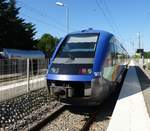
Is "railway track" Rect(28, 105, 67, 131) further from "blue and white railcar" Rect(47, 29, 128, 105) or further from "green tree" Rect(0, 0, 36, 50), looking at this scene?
"green tree" Rect(0, 0, 36, 50)

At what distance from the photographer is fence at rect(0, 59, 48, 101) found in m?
11.8

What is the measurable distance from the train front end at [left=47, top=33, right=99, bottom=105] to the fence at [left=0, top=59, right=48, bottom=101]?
6.66 feet

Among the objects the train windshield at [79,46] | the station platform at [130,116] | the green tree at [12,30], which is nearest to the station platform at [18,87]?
the train windshield at [79,46]

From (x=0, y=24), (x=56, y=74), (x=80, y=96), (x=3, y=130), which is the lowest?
(x=3, y=130)

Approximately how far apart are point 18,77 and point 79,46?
3195 mm

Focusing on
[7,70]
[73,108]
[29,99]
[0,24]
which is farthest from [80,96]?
[0,24]

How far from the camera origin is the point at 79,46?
11.3 m

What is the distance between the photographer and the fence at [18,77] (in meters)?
11.8

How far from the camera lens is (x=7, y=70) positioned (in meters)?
12.2

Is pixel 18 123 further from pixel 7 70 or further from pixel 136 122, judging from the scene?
pixel 7 70

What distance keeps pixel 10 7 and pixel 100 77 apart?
45.5m

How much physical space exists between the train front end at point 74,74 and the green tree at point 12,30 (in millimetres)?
39625

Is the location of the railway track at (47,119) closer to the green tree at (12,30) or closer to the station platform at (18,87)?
the station platform at (18,87)

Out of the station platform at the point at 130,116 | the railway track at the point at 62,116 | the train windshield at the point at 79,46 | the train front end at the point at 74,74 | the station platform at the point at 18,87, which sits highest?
the train windshield at the point at 79,46
